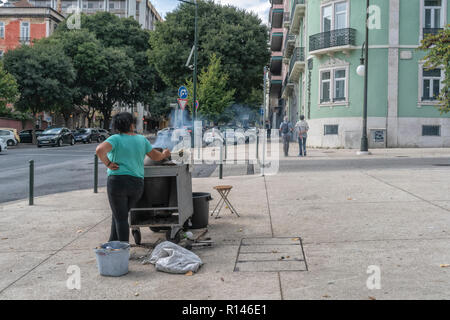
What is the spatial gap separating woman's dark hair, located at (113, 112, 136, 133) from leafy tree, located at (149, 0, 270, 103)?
114 feet

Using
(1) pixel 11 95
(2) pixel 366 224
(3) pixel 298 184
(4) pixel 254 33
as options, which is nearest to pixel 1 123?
(1) pixel 11 95

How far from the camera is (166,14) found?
43156mm

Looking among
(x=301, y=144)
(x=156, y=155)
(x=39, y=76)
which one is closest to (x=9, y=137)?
(x=39, y=76)

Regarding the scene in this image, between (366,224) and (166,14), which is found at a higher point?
(166,14)

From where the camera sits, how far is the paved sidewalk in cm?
450

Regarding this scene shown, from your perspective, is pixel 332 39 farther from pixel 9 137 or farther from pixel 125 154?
pixel 125 154

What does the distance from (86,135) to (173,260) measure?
4165 cm

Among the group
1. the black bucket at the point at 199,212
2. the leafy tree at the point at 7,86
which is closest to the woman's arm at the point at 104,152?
the black bucket at the point at 199,212

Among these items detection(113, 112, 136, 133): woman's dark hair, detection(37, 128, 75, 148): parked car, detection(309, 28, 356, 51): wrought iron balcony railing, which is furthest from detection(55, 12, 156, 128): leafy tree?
detection(113, 112, 136, 133): woman's dark hair

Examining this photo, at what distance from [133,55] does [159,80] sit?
4.06 metres

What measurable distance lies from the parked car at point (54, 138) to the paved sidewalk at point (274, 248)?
26.8 meters

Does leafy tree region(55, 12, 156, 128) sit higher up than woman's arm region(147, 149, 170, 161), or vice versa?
leafy tree region(55, 12, 156, 128)

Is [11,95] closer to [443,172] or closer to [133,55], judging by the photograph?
[133,55]

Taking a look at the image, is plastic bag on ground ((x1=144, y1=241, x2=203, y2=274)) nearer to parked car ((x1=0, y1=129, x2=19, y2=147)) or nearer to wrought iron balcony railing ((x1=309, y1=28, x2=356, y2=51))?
wrought iron balcony railing ((x1=309, y1=28, x2=356, y2=51))
